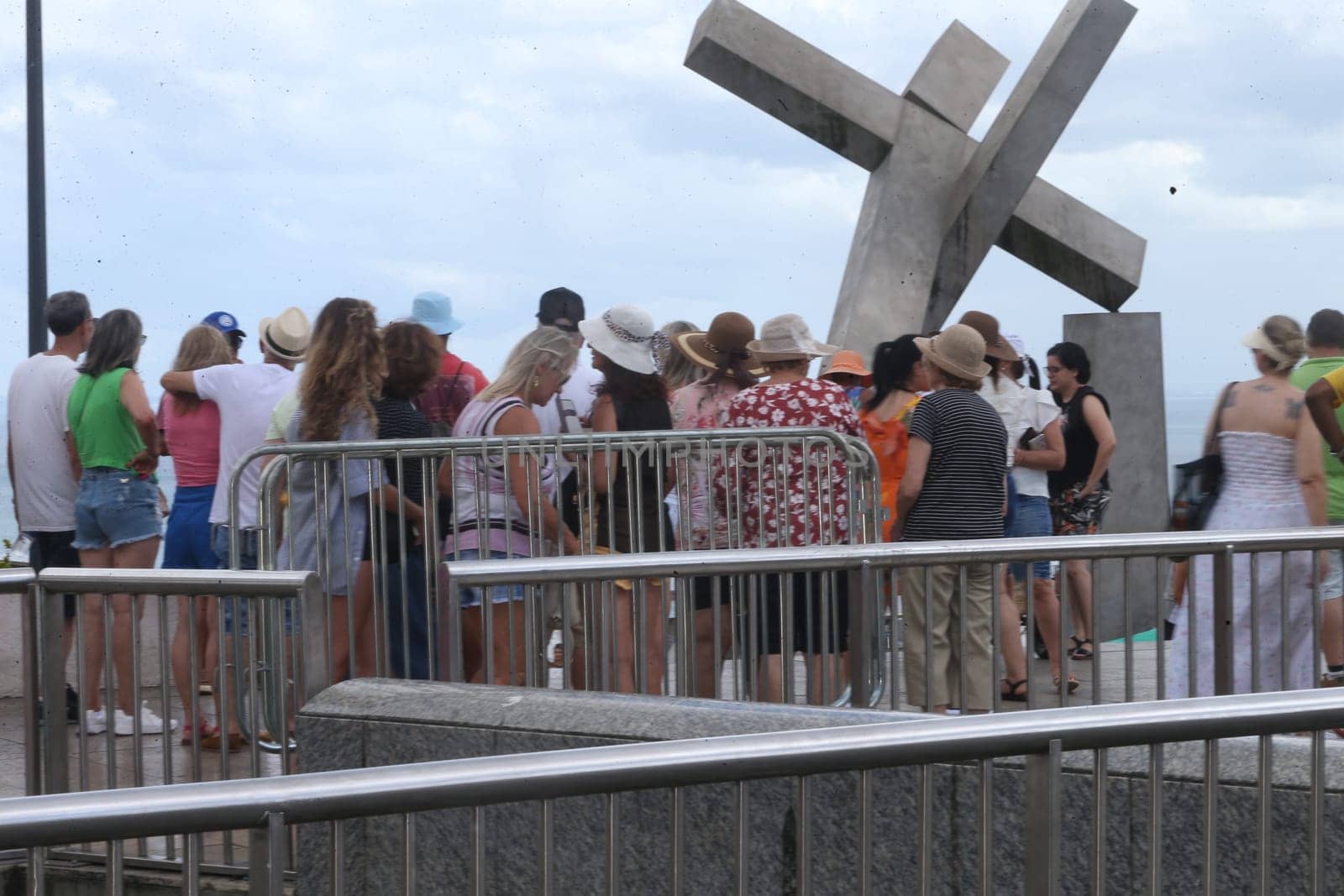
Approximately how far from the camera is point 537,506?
20.5 feet

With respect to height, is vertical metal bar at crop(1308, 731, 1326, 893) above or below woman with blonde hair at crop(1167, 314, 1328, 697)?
below

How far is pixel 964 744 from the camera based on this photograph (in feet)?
7.59

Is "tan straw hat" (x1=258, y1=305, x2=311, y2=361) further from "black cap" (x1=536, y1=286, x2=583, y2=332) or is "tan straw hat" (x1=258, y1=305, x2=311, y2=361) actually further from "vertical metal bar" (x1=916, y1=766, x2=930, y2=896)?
"vertical metal bar" (x1=916, y1=766, x2=930, y2=896)

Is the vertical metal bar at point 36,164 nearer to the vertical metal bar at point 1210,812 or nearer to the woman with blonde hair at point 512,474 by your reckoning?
the woman with blonde hair at point 512,474

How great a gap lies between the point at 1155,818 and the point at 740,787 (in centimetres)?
74

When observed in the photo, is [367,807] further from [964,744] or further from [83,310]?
[83,310]

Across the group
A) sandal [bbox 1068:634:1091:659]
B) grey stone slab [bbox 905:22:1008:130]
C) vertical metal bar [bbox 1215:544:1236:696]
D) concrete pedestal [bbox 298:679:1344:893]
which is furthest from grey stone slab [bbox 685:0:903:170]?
concrete pedestal [bbox 298:679:1344:893]

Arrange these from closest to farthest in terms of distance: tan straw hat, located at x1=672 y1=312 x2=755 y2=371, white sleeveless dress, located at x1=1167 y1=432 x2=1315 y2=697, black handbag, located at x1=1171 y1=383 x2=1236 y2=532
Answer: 1. white sleeveless dress, located at x1=1167 y1=432 x2=1315 y2=697
2. black handbag, located at x1=1171 y1=383 x2=1236 y2=532
3. tan straw hat, located at x1=672 y1=312 x2=755 y2=371

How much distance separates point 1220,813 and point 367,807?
1.77 meters

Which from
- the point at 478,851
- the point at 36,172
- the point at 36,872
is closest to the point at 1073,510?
the point at 478,851

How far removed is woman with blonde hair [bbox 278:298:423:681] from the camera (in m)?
6.08

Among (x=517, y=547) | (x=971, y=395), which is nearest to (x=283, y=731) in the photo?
(x=517, y=547)

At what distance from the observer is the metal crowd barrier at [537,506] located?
5.98m

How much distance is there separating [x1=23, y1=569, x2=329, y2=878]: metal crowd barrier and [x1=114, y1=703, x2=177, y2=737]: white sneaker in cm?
2
